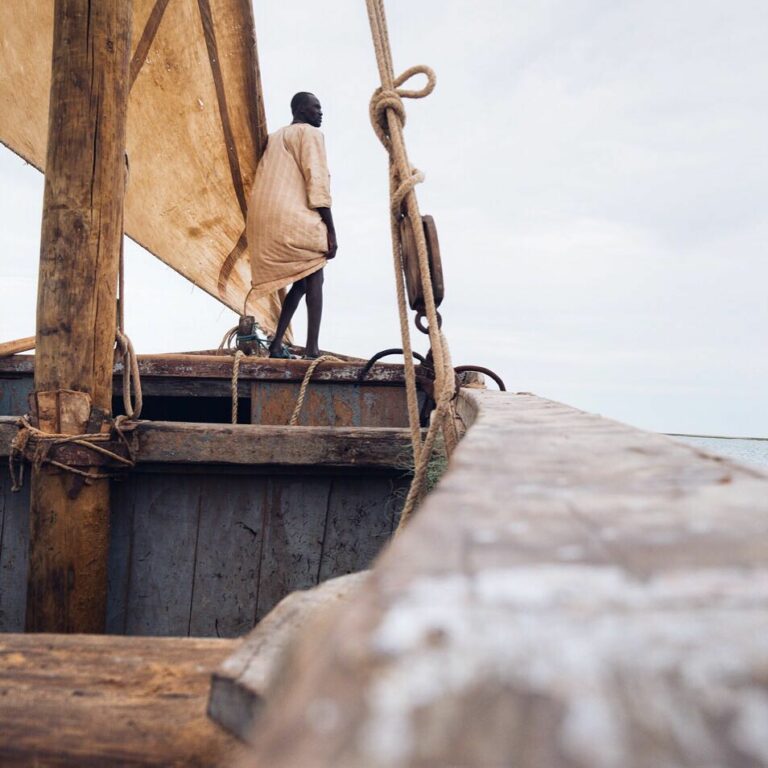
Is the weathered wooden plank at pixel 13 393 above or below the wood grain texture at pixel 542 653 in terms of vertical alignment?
above

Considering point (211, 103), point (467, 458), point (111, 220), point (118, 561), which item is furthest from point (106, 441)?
point (211, 103)

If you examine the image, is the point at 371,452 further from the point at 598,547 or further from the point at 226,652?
the point at 598,547

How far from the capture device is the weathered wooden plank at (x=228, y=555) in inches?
67.8

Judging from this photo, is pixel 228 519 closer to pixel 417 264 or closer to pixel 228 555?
pixel 228 555

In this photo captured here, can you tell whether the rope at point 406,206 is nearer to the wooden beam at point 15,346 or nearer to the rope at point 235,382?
the rope at point 235,382

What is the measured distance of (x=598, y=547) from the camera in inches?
9.6

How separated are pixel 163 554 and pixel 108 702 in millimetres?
1322

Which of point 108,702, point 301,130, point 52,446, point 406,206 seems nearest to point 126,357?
point 52,446

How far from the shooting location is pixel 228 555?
1729mm

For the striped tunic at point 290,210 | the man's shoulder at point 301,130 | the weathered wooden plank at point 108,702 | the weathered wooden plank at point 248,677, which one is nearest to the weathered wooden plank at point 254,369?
the striped tunic at point 290,210

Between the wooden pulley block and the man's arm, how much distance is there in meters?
2.40

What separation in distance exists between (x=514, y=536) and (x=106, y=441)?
159 centimetres

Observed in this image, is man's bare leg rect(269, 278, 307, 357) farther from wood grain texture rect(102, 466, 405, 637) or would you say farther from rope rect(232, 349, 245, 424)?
wood grain texture rect(102, 466, 405, 637)

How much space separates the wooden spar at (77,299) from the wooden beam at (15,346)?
44.8 inches
